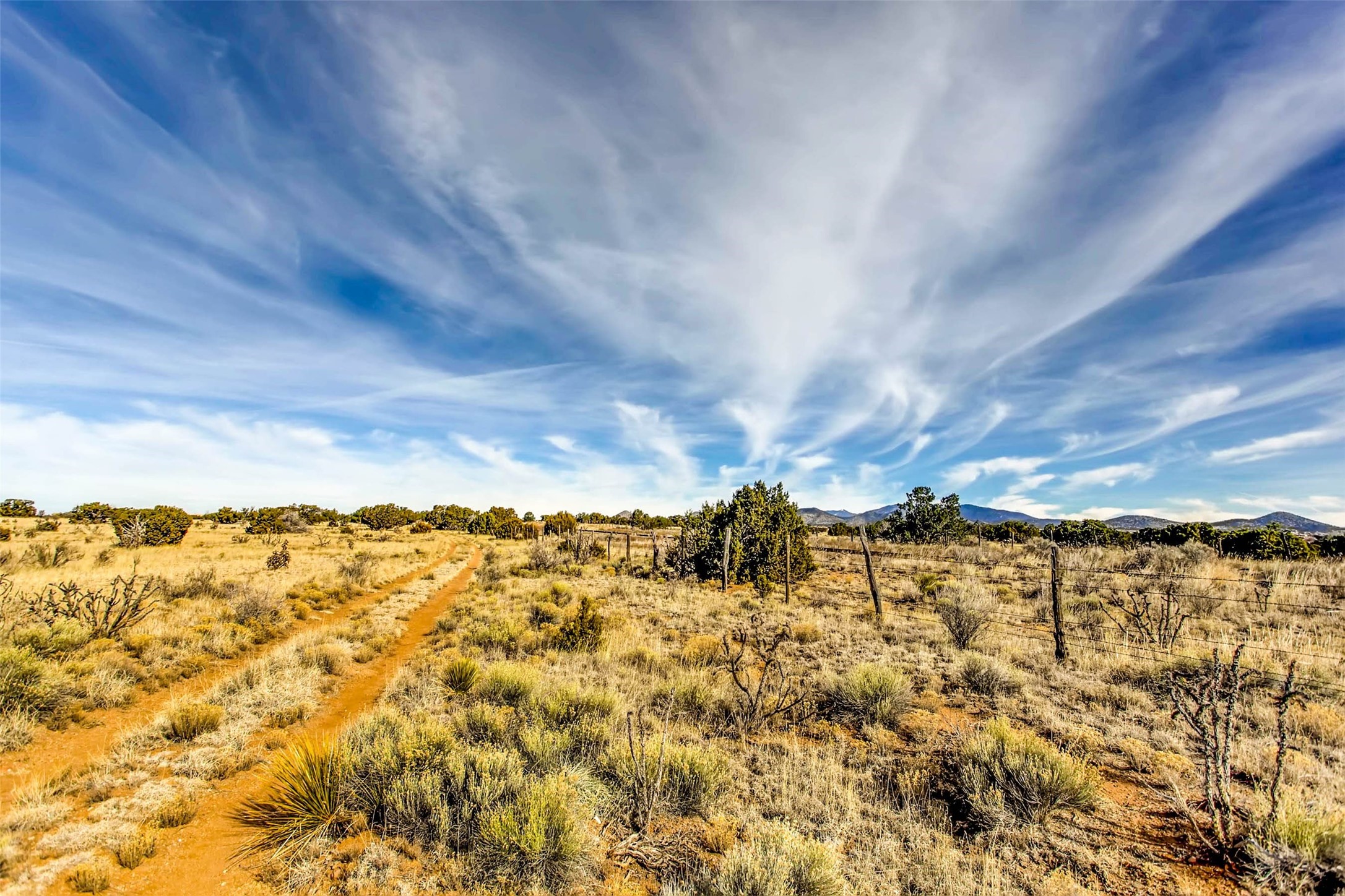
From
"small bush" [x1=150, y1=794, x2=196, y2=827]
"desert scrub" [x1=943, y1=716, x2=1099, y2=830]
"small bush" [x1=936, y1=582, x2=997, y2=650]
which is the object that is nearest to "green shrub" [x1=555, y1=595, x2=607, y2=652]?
"small bush" [x1=150, y1=794, x2=196, y2=827]

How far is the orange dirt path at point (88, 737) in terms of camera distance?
6391 millimetres

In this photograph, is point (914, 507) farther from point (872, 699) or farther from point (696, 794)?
point (696, 794)

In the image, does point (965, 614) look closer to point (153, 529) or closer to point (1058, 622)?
point (1058, 622)

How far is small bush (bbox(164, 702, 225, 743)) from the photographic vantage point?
7.64m

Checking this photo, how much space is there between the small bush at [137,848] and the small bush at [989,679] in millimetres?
11751

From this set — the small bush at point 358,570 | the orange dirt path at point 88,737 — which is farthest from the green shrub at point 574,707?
the small bush at point 358,570

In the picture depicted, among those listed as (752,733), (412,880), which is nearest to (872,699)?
(752,733)

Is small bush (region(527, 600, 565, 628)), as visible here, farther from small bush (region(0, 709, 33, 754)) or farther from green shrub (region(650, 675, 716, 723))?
small bush (region(0, 709, 33, 754))

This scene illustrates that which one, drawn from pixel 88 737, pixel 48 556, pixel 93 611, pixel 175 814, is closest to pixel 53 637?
pixel 93 611

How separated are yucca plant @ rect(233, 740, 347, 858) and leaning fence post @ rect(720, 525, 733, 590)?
16110mm

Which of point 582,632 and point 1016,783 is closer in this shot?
point 1016,783

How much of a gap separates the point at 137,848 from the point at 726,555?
58.2 ft

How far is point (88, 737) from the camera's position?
299 inches

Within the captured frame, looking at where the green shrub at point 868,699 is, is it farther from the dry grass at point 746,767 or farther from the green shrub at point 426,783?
the green shrub at point 426,783
